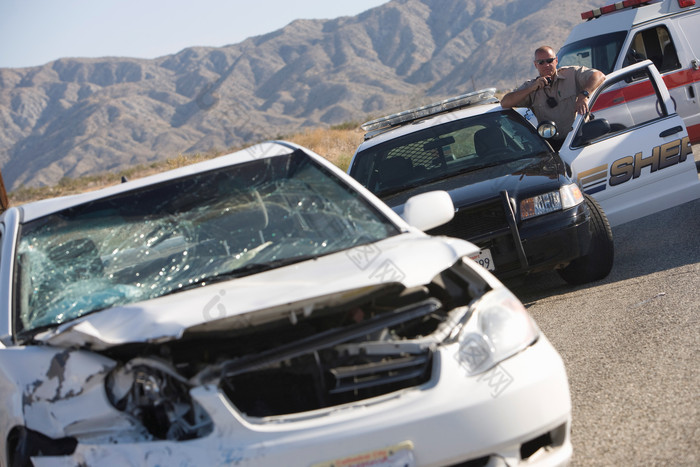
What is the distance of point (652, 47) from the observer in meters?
12.2

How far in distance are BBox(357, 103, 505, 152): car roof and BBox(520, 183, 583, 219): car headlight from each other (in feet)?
5.41

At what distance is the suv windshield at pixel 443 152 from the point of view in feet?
24.2

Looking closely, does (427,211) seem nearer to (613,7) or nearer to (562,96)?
(562,96)

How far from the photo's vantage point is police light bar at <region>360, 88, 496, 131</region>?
779cm

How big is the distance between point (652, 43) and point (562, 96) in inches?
179

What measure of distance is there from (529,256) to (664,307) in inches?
39.1

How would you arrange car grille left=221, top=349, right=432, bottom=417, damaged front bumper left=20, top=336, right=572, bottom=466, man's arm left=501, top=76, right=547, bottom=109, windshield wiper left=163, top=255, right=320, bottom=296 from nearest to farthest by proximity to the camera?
damaged front bumper left=20, top=336, right=572, bottom=466, car grille left=221, top=349, right=432, bottom=417, windshield wiper left=163, top=255, right=320, bottom=296, man's arm left=501, top=76, right=547, bottom=109

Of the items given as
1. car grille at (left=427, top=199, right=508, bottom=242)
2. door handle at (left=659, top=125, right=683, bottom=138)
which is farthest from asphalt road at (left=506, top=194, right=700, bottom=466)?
door handle at (left=659, top=125, right=683, bottom=138)

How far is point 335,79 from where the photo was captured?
132 meters

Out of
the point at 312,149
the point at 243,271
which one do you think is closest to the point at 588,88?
the point at 243,271

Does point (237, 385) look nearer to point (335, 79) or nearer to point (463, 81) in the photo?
point (463, 81)

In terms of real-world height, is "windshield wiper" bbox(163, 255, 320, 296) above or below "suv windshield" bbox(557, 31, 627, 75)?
above

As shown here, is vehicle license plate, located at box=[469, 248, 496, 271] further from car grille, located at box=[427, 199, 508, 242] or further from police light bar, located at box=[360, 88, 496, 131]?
police light bar, located at box=[360, 88, 496, 131]

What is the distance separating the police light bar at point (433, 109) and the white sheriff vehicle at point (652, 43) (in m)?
3.77
